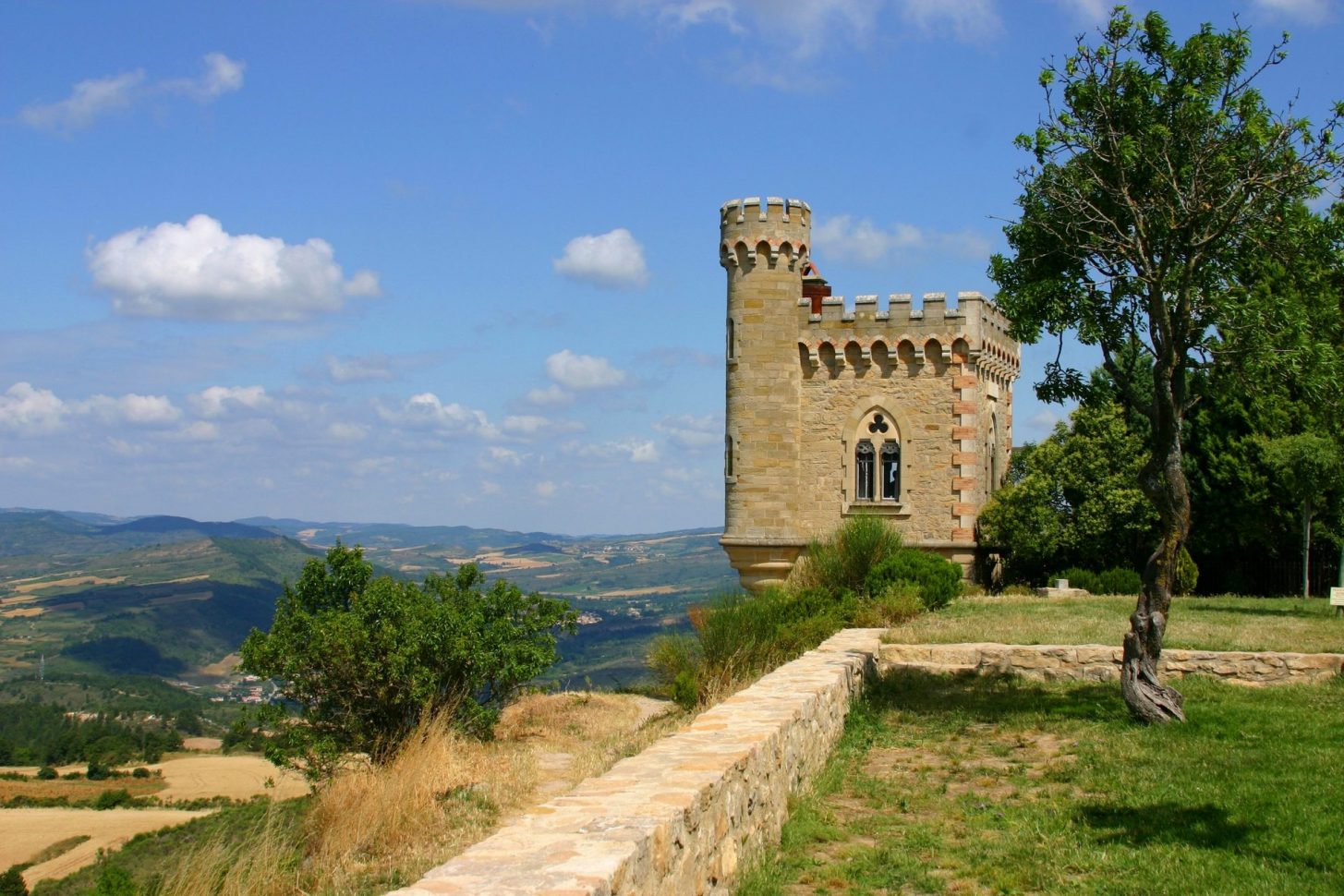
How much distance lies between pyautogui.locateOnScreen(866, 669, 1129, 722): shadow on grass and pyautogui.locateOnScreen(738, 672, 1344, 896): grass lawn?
0.06 meters

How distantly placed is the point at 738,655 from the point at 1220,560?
18084 mm

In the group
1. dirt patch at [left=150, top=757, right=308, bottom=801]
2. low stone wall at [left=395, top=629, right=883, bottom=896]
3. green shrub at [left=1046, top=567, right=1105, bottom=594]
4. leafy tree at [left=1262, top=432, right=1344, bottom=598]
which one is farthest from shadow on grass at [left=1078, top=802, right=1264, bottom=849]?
dirt patch at [left=150, top=757, right=308, bottom=801]

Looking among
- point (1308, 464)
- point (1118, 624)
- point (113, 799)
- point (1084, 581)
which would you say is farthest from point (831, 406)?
point (113, 799)

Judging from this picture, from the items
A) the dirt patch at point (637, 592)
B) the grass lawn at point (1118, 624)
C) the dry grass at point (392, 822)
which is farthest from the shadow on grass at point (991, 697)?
the dirt patch at point (637, 592)

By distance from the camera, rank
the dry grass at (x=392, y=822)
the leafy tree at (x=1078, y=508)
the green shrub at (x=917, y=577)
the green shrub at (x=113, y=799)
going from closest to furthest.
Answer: the dry grass at (x=392, y=822) < the green shrub at (x=917, y=577) < the leafy tree at (x=1078, y=508) < the green shrub at (x=113, y=799)

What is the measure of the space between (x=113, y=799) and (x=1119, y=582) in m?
33.6

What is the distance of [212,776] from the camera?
46.8 meters

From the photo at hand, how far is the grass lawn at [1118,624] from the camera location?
14.7 metres

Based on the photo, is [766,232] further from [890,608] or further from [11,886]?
[11,886]

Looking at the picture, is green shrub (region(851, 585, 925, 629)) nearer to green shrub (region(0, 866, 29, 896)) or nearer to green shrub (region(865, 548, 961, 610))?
green shrub (region(865, 548, 961, 610))

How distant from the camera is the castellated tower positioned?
26.6 m

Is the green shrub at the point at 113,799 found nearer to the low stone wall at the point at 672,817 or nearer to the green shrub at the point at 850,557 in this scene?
the green shrub at the point at 850,557

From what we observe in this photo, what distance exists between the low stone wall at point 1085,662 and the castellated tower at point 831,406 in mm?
11960

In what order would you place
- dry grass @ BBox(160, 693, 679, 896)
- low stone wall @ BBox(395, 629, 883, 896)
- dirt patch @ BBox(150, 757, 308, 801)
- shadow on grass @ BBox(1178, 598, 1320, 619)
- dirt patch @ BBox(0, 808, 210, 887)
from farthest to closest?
1. dirt patch @ BBox(150, 757, 308, 801)
2. dirt patch @ BBox(0, 808, 210, 887)
3. shadow on grass @ BBox(1178, 598, 1320, 619)
4. dry grass @ BBox(160, 693, 679, 896)
5. low stone wall @ BBox(395, 629, 883, 896)
